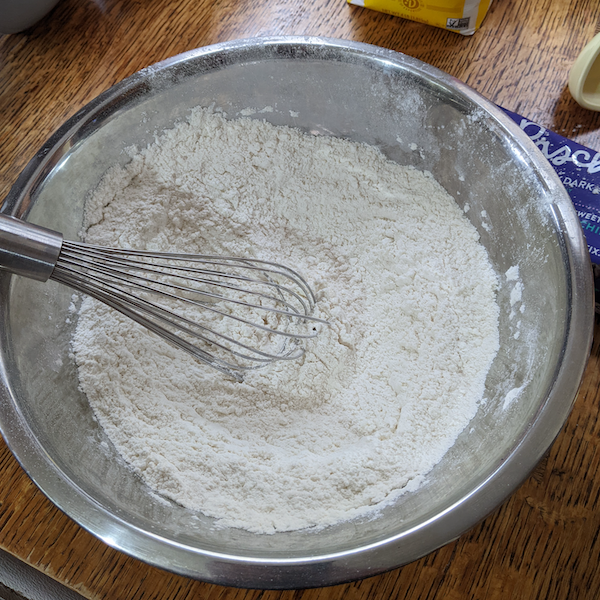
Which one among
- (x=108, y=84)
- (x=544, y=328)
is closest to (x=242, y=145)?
(x=108, y=84)

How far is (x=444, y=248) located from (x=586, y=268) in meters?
0.24

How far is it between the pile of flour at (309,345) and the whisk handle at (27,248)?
202 mm

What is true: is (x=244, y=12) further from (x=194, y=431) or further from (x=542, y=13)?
(x=194, y=431)

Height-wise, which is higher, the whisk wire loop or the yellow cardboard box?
the yellow cardboard box

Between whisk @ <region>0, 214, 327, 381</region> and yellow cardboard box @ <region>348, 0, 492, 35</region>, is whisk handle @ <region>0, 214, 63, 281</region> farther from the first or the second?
yellow cardboard box @ <region>348, 0, 492, 35</region>

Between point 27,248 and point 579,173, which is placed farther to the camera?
point 579,173

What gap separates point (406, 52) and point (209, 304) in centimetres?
60

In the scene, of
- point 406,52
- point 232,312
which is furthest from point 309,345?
point 406,52

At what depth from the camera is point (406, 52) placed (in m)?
1.00

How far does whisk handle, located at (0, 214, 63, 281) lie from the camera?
62cm

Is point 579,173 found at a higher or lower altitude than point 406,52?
lower

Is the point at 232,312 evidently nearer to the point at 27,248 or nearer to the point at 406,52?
the point at 27,248

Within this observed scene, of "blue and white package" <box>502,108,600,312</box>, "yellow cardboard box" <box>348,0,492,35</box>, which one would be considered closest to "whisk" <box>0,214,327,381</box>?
"blue and white package" <box>502,108,600,312</box>

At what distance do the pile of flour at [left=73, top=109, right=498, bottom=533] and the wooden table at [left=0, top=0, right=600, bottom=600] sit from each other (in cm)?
12
